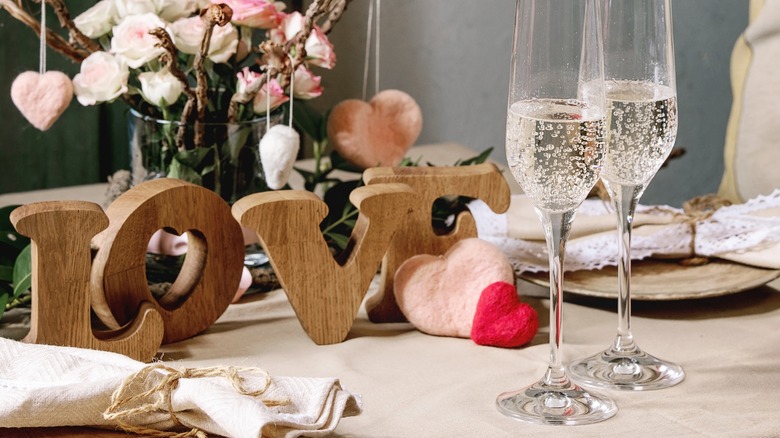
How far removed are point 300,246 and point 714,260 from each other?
0.49m

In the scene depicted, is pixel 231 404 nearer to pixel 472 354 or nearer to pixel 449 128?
pixel 472 354

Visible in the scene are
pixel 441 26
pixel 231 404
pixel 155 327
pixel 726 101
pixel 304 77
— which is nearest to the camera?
pixel 231 404

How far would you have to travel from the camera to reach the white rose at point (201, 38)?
1.02 meters

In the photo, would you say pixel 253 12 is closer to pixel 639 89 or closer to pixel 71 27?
pixel 71 27

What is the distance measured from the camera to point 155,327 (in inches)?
35.5

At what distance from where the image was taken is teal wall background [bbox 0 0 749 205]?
2.21 metres

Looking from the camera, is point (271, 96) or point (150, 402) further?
point (271, 96)

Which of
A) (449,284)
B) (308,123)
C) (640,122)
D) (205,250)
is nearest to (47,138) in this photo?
(308,123)

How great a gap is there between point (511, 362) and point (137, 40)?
0.49 metres

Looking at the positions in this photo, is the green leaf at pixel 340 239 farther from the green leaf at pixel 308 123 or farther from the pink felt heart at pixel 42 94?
the pink felt heart at pixel 42 94

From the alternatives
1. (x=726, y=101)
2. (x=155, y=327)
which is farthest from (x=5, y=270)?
(x=726, y=101)

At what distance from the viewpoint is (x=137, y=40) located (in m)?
1.01

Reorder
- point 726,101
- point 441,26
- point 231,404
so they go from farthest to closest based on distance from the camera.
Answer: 1. point 441,26
2. point 726,101
3. point 231,404

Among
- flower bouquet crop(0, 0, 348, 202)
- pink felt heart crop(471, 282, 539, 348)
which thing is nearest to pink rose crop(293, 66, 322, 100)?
flower bouquet crop(0, 0, 348, 202)
